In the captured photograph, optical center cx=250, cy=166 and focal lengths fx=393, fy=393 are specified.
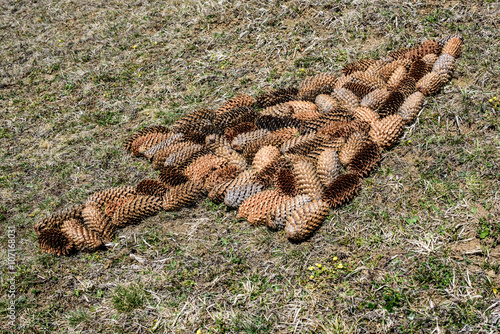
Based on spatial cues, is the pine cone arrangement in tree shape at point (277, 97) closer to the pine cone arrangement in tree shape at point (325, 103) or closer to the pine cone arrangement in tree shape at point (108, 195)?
the pine cone arrangement in tree shape at point (325, 103)

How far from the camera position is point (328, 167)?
2.82 meters

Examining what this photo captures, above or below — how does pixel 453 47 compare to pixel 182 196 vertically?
above

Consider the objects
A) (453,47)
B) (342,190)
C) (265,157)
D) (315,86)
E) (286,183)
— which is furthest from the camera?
(315,86)

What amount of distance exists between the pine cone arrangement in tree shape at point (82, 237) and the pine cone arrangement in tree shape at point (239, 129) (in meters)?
1.33

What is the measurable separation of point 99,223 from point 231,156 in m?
1.13

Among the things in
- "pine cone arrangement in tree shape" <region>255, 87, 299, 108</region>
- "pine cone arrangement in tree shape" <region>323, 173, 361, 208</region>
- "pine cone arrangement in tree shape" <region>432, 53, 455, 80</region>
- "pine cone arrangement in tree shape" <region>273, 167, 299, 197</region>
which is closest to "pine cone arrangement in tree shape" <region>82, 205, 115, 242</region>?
"pine cone arrangement in tree shape" <region>273, 167, 299, 197</region>

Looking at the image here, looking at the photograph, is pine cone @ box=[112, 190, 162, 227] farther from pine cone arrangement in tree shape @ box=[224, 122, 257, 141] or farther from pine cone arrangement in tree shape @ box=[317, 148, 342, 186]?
pine cone arrangement in tree shape @ box=[317, 148, 342, 186]

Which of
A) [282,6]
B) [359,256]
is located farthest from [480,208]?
[282,6]

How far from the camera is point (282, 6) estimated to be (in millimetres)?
4656

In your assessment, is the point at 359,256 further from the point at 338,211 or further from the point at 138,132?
the point at 138,132

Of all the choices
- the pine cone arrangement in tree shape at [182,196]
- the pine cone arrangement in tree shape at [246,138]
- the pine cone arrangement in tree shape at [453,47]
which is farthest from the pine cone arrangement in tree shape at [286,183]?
the pine cone arrangement in tree shape at [453,47]

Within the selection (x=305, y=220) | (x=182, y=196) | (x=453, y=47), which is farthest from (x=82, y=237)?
(x=453, y=47)

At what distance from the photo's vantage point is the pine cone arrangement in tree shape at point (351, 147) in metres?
2.88

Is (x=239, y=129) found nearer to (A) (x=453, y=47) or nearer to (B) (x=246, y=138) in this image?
(B) (x=246, y=138)
